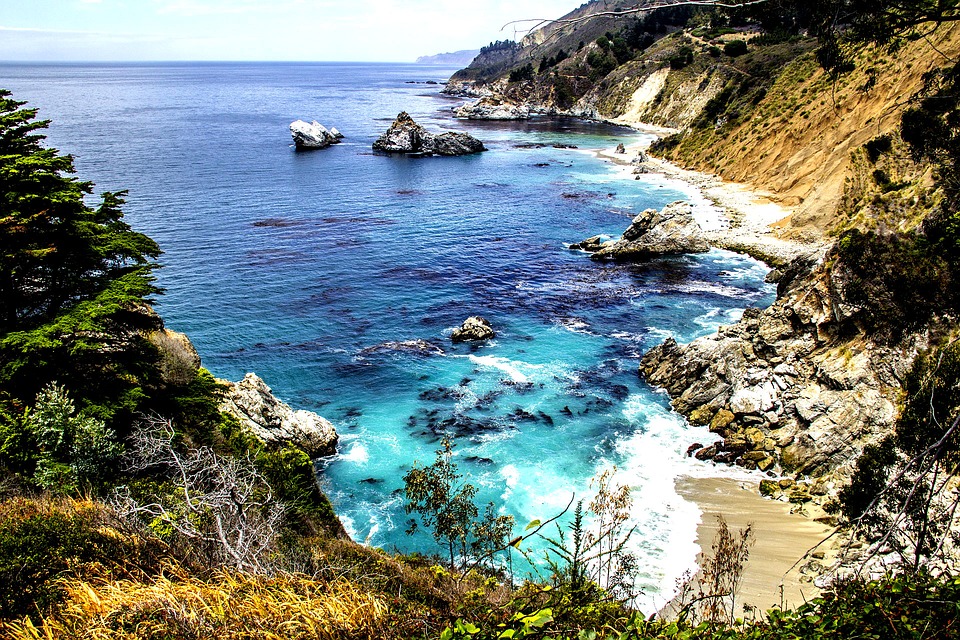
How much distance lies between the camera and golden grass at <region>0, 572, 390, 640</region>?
7246 millimetres

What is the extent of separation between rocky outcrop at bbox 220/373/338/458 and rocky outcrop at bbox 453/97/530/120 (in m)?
149

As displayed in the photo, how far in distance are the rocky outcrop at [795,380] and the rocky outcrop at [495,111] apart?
142m

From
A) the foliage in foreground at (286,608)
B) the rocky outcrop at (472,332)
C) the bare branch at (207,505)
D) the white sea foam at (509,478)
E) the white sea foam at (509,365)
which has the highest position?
the foliage in foreground at (286,608)

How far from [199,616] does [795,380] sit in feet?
89.3

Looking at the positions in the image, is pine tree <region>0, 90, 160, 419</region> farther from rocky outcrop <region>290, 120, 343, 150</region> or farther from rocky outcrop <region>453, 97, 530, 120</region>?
rocky outcrop <region>453, 97, 530, 120</region>

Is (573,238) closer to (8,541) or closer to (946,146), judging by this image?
(946,146)

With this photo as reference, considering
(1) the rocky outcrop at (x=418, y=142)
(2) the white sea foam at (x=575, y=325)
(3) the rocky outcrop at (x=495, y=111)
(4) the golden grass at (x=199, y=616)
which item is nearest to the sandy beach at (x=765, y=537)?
(4) the golden grass at (x=199, y=616)

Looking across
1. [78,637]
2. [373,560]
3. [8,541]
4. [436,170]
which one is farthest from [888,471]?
[436,170]

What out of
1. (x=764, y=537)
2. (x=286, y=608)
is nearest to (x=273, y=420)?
(x=286, y=608)

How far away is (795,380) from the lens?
88.4 feet

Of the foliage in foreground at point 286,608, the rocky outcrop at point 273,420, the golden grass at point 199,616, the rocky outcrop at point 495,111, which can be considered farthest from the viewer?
the rocky outcrop at point 495,111

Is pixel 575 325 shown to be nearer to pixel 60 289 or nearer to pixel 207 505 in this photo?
pixel 60 289

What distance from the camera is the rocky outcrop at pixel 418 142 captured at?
107 meters

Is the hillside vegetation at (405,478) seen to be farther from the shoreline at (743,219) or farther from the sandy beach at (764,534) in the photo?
the shoreline at (743,219)
